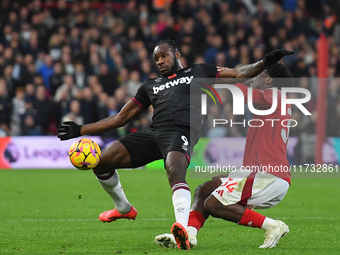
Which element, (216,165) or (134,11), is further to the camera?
(134,11)

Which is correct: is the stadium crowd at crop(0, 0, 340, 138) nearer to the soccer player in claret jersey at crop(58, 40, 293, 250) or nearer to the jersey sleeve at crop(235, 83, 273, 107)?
the soccer player in claret jersey at crop(58, 40, 293, 250)

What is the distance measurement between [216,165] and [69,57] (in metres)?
4.90

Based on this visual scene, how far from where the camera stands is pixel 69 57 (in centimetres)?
1773

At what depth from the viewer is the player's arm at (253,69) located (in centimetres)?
612

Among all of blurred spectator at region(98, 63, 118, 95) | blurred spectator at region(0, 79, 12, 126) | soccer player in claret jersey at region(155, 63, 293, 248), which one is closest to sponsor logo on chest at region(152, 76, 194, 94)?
soccer player in claret jersey at region(155, 63, 293, 248)

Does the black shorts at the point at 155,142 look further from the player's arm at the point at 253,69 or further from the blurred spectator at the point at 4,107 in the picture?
the blurred spectator at the point at 4,107

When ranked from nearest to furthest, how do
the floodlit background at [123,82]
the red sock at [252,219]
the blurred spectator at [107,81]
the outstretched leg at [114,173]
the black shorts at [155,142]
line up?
the red sock at [252,219] → the black shorts at [155,142] → the outstretched leg at [114,173] → the floodlit background at [123,82] → the blurred spectator at [107,81]

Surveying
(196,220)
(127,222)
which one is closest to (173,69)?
(196,220)

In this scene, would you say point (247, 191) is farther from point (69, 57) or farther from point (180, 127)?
point (69, 57)

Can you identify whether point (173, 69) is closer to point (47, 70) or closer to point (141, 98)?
point (141, 98)

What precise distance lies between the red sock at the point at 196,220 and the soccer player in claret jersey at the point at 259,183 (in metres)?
0.01

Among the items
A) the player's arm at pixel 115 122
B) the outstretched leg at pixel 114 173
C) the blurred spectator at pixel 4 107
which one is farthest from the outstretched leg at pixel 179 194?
the blurred spectator at pixel 4 107

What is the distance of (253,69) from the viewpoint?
20.9 ft

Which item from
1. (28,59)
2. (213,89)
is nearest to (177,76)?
(213,89)
